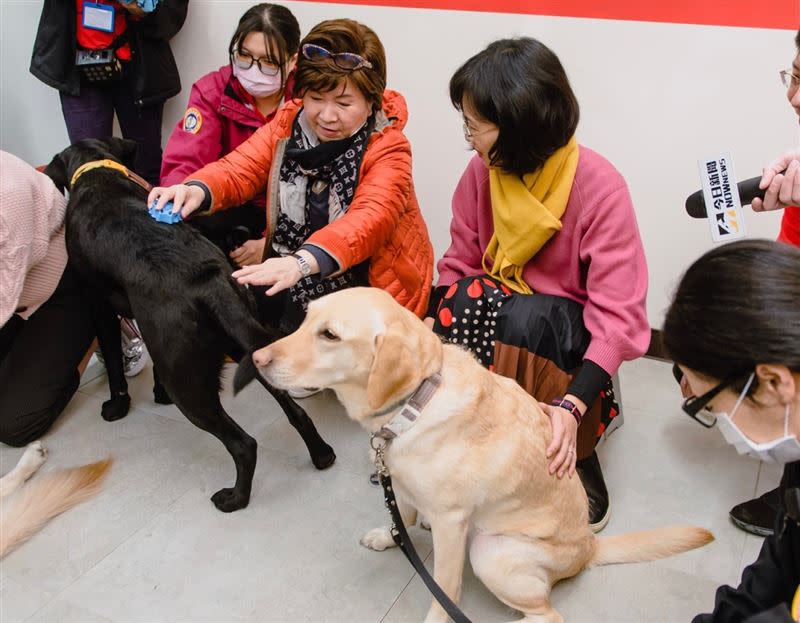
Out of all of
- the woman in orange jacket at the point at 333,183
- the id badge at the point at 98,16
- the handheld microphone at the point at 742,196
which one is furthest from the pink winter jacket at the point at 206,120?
the handheld microphone at the point at 742,196

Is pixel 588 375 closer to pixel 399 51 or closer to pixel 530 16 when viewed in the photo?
pixel 530 16

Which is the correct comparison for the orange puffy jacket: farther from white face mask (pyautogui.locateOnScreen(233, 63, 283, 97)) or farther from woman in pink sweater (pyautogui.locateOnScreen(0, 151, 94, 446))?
woman in pink sweater (pyautogui.locateOnScreen(0, 151, 94, 446))

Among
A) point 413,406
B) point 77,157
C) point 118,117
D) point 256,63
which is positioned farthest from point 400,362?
point 118,117

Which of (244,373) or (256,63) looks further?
(256,63)

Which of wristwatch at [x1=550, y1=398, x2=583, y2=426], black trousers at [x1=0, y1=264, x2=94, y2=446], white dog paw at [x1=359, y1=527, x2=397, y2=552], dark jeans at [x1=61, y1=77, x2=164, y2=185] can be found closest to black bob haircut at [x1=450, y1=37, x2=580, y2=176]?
wristwatch at [x1=550, y1=398, x2=583, y2=426]

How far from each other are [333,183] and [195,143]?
31.2 inches

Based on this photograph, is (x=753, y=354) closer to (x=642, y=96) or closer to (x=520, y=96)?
(x=520, y=96)

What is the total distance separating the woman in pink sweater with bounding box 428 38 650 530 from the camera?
4.90 feet

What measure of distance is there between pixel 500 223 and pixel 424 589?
1004 mm

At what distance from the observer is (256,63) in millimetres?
2307

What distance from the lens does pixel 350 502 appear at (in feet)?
6.27

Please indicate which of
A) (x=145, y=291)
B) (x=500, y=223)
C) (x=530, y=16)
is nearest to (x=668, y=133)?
(x=530, y=16)

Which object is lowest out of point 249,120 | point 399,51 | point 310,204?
point 310,204

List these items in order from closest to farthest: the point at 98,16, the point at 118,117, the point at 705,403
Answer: the point at 705,403, the point at 98,16, the point at 118,117
